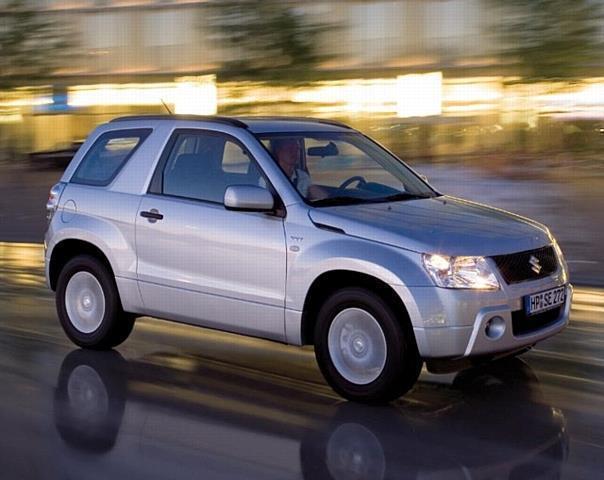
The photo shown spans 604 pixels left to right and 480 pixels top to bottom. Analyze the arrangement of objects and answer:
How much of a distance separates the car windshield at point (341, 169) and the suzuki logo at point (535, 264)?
41.0 inches

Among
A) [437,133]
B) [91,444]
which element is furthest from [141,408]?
[437,133]

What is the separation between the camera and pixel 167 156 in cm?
770

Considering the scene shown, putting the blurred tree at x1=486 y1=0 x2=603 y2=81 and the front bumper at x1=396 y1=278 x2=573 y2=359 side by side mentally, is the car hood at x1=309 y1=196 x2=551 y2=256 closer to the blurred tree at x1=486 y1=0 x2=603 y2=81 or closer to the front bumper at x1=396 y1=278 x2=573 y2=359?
the front bumper at x1=396 y1=278 x2=573 y2=359

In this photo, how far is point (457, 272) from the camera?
20.5ft

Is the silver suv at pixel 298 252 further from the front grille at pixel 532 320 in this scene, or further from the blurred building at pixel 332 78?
the blurred building at pixel 332 78

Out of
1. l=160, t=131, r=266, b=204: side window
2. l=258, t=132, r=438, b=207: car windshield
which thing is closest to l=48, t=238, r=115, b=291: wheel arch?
l=160, t=131, r=266, b=204: side window

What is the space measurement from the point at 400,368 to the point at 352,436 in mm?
590

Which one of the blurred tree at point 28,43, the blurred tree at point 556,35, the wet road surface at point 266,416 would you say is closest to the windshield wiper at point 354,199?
the wet road surface at point 266,416

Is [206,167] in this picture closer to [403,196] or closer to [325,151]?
[325,151]

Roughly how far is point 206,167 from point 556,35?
647 inches

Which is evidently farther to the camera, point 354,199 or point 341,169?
point 341,169

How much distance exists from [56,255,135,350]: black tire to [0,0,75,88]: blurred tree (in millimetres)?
25962

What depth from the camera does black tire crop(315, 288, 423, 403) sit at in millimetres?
6352

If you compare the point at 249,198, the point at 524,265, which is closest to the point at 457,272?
the point at 524,265
